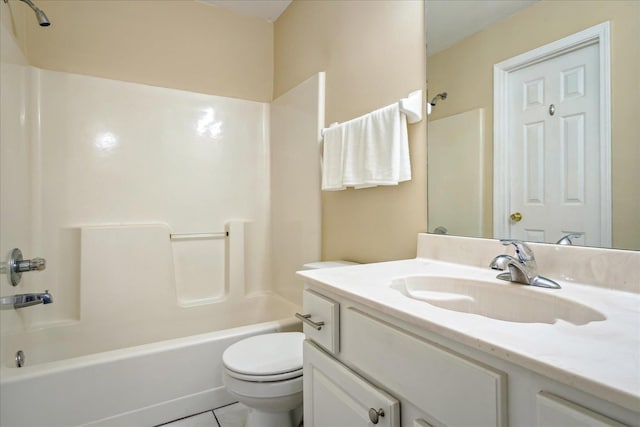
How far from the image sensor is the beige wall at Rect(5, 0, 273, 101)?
1.95 metres

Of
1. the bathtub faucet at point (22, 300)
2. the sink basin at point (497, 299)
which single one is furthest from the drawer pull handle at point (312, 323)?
the bathtub faucet at point (22, 300)

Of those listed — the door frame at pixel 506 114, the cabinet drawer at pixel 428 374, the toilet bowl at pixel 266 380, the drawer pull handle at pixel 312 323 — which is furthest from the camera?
the toilet bowl at pixel 266 380

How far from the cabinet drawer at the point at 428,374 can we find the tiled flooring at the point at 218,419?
1.06m

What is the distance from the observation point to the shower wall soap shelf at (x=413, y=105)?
1317 millimetres

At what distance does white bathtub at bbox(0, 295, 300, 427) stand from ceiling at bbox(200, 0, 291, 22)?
7.09ft

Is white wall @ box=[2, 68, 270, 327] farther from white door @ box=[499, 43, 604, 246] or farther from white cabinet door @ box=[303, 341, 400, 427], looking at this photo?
white door @ box=[499, 43, 604, 246]

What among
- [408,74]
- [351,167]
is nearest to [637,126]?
[408,74]

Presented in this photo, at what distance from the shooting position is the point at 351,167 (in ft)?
5.11

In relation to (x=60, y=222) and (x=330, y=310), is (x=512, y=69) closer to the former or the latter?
(x=330, y=310)

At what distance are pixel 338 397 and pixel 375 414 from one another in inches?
6.8

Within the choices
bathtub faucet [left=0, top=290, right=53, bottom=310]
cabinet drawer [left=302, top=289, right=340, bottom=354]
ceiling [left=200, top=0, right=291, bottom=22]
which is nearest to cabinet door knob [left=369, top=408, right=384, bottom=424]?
cabinet drawer [left=302, top=289, right=340, bottom=354]

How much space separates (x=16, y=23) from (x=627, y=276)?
2701mm

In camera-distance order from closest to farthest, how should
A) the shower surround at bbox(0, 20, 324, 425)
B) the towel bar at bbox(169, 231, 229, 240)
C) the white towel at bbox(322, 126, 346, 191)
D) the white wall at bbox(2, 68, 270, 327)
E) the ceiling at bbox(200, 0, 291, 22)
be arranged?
1. the shower surround at bbox(0, 20, 324, 425)
2. the white towel at bbox(322, 126, 346, 191)
3. the white wall at bbox(2, 68, 270, 327)
4. the towel bar at bbox(169, 231, 229, 240)
5. the ceiling at bbox(200, 0, 291, 22)

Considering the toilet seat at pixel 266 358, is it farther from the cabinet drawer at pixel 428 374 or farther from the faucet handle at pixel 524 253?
the faucet handle at pixel 524 253
